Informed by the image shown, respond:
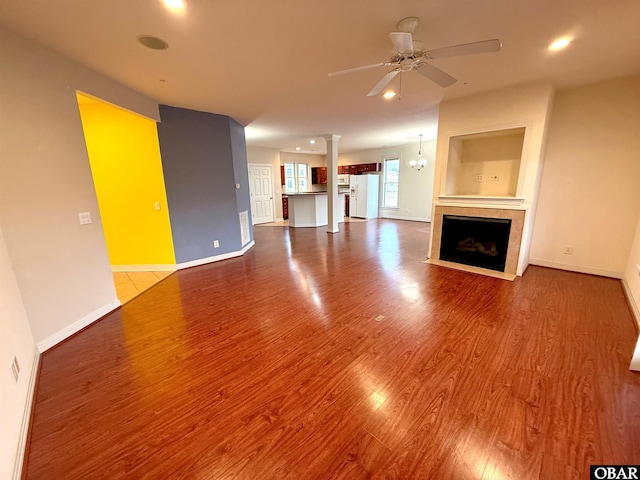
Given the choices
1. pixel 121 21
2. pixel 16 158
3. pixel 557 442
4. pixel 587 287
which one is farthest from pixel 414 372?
pixel 16 158

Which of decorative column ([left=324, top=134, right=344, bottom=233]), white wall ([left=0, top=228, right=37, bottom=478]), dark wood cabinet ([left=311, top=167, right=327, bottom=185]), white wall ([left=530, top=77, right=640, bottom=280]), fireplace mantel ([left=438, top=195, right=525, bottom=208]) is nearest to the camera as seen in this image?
white wall ([left=0, top=228, right=37, bottom=478])

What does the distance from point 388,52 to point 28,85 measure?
3.15 meters

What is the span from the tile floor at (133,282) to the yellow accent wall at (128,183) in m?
0.25

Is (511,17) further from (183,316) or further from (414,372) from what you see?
(183,316)

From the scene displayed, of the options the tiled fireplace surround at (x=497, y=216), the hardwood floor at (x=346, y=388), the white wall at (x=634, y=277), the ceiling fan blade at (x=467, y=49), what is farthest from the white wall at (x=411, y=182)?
the ceiling fan blade at (x=467, y=49)

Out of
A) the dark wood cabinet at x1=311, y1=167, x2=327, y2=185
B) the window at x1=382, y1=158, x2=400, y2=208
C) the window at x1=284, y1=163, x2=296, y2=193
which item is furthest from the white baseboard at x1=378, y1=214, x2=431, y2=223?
the window at x1=284, y1=163, x2=296, y2=193

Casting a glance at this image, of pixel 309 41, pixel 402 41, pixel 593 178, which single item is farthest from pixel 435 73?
pixel 593 178

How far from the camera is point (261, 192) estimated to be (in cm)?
880

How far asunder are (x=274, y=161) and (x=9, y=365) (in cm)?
826

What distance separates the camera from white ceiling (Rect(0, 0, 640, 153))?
181 centimetres

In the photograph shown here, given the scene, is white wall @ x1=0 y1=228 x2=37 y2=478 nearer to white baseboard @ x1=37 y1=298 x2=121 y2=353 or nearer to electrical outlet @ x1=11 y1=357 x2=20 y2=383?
electrical outlet @ x1=11 y1=357 x2=20 y2=383

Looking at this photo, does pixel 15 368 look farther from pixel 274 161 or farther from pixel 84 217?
pixel 274 161

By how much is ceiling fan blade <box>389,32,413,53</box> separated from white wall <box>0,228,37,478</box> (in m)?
3.03

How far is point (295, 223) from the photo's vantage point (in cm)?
819
